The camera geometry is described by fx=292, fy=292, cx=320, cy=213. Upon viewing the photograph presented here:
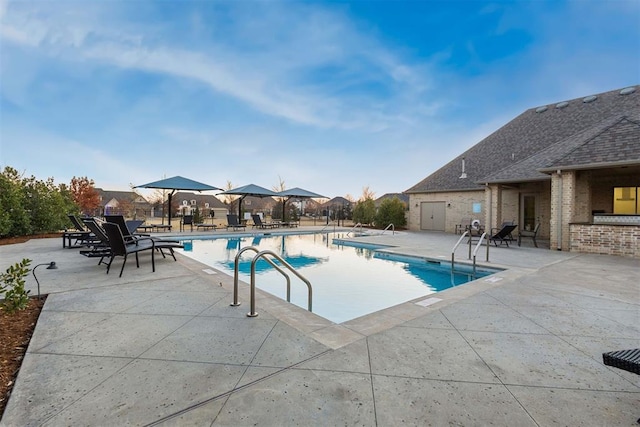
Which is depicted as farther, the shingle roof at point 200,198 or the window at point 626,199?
the shingle roof at point 200,198

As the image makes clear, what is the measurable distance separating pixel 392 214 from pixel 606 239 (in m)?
12.3

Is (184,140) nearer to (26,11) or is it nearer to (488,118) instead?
(26,11)

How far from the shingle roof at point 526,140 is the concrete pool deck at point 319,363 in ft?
37.8

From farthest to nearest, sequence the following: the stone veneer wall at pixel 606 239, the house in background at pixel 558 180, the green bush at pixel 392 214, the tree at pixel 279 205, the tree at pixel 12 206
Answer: the tree at pixel 279 205, the green bush at pixel 392 214, the tree at pixel 12 206, the house in background at pixel 558 180, the stone veneer wall at pixel 606 239

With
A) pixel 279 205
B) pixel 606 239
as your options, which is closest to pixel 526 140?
pixel 606 239

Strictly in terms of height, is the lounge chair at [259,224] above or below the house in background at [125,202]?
below

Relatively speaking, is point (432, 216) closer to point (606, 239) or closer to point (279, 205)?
point (606, 239)

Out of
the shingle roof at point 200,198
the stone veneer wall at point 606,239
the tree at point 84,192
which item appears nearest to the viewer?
the stone veneer wall at point 606,239

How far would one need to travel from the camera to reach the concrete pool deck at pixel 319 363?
6.04 ft

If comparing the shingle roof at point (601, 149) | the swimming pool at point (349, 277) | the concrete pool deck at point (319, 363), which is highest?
the shingle roof at point (601, 149)

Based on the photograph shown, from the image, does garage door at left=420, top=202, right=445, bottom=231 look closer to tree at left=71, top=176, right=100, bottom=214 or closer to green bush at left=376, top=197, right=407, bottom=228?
green bush at left=376, top=197, right=407, bottom=228

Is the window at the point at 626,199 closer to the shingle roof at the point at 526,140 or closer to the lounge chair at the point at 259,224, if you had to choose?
the shingle roof at the point at 526,140

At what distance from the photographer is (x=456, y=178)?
19.1 m

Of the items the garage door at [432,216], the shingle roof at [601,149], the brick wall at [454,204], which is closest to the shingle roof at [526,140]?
the shingle roof at [601,149]
